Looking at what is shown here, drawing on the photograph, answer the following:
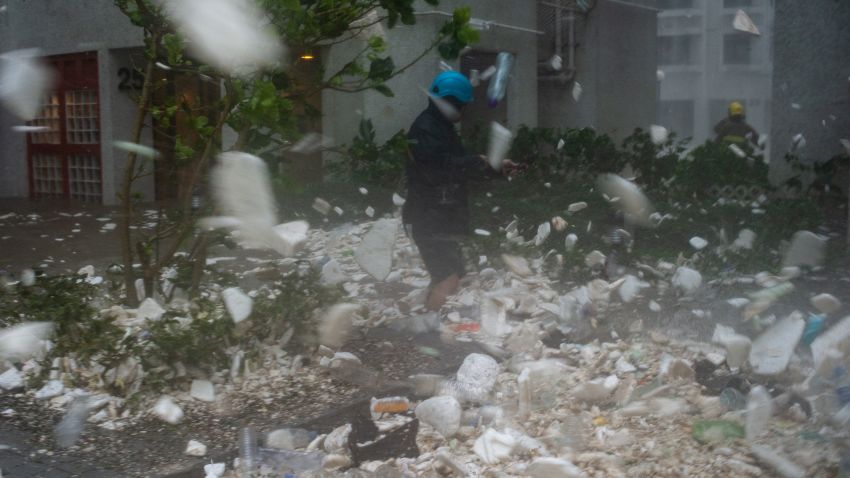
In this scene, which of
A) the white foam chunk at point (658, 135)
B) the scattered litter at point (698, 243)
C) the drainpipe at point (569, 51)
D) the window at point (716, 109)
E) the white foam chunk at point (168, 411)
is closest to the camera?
the white foam chunk at point (168, 411)

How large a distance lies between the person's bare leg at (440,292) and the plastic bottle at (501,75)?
6.73m

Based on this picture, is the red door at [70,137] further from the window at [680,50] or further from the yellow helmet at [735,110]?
the window at [680,50]

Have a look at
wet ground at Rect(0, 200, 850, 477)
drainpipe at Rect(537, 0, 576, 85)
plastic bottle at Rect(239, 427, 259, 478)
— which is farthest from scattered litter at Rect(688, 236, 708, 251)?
drainpipe at Rect(537, 0, 576, 85)

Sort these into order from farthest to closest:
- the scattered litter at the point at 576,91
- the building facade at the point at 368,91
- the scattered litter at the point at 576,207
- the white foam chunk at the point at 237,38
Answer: the scattered litter at the point at 576,91 < the building facade at the point at 368,91 < the scattered litter at the point at 576,207 < the white foam chunk at the point at 237,38

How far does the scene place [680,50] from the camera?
35.4m

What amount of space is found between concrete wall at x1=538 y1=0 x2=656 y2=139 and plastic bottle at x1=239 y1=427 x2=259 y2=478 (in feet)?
34.4

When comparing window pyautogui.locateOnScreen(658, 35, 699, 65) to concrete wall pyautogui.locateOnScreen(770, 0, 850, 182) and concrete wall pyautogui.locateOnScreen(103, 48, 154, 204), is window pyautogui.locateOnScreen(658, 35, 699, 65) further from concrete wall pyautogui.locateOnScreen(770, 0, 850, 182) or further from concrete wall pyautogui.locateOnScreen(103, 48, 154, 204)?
concrete wall pyautogui.locateOnScreen(103, 48, 154, 204)

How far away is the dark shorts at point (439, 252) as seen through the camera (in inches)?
213

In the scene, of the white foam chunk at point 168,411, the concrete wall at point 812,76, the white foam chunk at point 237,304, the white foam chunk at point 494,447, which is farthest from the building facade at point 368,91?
the white foam chunk at point 494,447

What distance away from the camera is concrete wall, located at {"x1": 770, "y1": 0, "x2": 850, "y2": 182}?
30.6 ft

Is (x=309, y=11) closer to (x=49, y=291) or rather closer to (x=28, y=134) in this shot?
(x=49, y=291)

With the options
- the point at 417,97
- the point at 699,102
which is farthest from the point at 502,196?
the point at 699,102

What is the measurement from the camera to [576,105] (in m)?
13.6

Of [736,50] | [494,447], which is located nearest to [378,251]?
[494,447]
